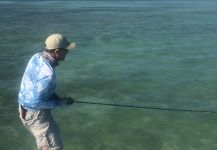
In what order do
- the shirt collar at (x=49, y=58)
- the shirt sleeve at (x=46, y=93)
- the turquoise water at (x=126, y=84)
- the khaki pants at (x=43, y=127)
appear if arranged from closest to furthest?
the shirt sleeve at (x=46, y=93) → the shirt collar at (x=49, y=58) → the khaki pants at (x=43, y=127) → the turquoise water at (x=126, y=84)

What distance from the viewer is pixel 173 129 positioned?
39.4 ft

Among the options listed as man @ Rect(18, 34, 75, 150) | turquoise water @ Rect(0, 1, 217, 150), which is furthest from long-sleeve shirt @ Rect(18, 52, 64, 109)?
turquoise water @ Rect(0, 1, 217, 150)

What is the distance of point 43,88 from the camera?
694 centimetres

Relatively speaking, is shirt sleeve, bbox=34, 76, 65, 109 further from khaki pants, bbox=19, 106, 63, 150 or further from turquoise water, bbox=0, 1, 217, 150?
turquoise water, bbox=0, 1, 217, 150

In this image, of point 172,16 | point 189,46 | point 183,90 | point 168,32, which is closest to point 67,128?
point 183,90

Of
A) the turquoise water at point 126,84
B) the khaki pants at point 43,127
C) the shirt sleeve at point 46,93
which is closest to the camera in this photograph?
the shirt sleeve at point 46,93

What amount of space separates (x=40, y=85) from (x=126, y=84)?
32.9ft

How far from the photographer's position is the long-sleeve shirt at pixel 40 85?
693cm

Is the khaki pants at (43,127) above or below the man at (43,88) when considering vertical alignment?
below

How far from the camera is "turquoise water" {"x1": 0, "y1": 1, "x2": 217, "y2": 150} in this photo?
37.4 ft

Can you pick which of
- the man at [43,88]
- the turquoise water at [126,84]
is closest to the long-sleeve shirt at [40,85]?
the man at [43,88]

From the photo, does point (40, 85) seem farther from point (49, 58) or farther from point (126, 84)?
point (126, 84)

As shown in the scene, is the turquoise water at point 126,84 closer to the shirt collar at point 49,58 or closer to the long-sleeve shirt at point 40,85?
the long-sleeve shirt at point 40,85

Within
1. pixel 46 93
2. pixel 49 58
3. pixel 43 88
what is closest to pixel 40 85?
Result: pixel 43 88
